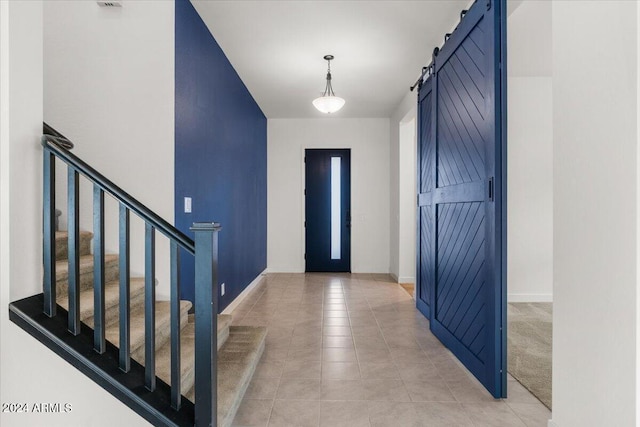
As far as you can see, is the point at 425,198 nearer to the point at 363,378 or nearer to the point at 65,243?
the point at 363,378

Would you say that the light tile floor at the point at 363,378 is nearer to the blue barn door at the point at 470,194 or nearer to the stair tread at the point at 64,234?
the blue barn door at the point at 470,194

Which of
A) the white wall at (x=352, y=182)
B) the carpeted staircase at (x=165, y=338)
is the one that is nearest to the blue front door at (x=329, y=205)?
the white wall at (x=352, y=182)

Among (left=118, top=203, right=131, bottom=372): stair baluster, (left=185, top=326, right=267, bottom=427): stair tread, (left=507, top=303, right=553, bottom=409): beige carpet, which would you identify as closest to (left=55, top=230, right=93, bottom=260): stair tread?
(left=118, top=203, right=131, bottom=372): stair baluster

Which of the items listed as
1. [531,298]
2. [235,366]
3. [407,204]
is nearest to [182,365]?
[235,366]

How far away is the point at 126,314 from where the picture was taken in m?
1.62

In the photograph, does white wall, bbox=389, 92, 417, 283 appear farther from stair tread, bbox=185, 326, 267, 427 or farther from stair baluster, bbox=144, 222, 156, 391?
stair baluster, bbox=144, 222, 156, 391

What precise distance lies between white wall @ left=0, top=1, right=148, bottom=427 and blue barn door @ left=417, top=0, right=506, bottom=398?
200 centimetres

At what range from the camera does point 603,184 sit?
144 centimetres

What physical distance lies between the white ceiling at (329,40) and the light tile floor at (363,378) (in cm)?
283

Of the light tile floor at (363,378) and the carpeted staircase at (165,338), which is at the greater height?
the carpeted staircase at (165,338)

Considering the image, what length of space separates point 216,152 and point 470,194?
2.42 meters

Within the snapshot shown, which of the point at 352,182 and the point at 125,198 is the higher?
the point at 352,182

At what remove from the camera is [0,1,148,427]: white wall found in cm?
155

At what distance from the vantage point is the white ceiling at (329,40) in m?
3.15
